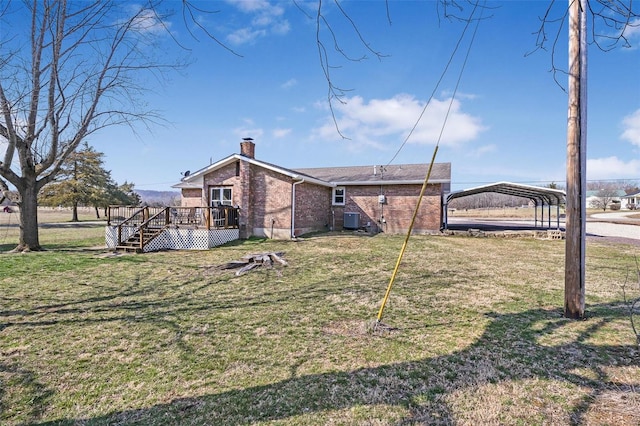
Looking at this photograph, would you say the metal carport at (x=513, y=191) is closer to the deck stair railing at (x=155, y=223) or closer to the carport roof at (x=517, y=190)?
the carport roof at (x=517, y=190)

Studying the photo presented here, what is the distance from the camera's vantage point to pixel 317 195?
17203mm

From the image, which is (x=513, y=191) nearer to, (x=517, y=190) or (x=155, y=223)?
(x=517, y=190)

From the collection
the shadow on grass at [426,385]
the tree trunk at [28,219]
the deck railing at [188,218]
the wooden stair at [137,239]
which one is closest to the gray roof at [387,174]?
the deck railing at [188,218]

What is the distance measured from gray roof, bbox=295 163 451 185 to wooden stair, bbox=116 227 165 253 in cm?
1024

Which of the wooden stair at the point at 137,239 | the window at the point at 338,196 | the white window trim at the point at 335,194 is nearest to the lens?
the wooden stair at the point at 137,239

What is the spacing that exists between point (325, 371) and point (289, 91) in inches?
308

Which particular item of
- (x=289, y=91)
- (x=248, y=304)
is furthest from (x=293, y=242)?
(x=248, y=304)

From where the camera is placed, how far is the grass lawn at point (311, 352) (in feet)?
8.50

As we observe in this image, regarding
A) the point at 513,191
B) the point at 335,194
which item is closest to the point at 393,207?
the point at 335,194

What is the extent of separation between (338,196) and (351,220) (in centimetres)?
202

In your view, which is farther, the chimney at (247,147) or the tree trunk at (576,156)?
the chimney at (247,147)

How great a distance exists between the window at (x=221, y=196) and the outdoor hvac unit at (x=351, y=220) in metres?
6.67

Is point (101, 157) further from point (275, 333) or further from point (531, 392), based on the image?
point (531, 392)

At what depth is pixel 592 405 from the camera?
8.50ft
